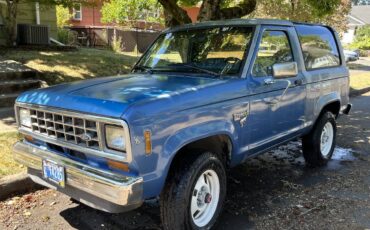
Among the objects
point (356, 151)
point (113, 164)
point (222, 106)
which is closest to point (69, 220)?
point (113, 164)

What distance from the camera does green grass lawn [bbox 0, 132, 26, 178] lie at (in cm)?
475

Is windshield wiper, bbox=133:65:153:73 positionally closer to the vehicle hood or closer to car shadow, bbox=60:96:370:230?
the vehicle hood

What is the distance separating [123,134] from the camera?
3037 mm

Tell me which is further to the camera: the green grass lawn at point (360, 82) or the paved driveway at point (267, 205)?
the green grass lawn at point (360, 82)

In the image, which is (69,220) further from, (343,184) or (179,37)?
(343,184)

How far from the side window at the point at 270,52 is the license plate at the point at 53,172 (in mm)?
2135

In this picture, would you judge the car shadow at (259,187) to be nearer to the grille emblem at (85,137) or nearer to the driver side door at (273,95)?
the driver side door at (273,95)

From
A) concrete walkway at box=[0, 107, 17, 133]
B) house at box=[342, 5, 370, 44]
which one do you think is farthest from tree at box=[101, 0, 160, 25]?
house at box=[342, 5, 370, 44]

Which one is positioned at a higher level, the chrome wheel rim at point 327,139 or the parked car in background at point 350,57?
the parked car in background at point 350,57

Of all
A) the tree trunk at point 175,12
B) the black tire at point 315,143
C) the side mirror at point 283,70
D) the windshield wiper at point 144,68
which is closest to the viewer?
the side mirror at point 283,70

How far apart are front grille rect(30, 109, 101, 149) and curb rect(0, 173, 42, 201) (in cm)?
108

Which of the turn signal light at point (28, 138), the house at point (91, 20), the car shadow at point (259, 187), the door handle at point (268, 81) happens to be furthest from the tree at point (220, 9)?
the house at point (91, 20)

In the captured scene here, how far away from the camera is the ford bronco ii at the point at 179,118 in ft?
10.2

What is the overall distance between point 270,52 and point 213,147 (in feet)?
4.62
